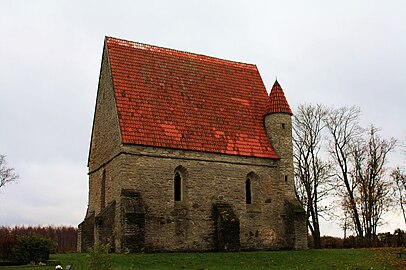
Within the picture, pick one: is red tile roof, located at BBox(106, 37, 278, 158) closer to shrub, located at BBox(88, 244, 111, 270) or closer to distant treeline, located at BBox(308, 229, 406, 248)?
distant treeline, located at BBox(308, 229, 406, 248)

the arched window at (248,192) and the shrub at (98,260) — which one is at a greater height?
the arched window at (248,192)

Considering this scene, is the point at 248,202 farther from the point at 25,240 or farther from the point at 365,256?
the point at 25,240

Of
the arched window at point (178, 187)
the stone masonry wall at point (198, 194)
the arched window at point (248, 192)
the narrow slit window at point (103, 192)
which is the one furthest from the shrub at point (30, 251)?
the arched window at point (248, 192)

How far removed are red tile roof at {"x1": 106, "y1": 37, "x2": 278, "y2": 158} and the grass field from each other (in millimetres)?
6714

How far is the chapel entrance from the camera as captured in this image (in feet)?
93.2

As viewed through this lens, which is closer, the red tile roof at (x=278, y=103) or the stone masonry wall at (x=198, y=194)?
the stone masonry wall at (x=198, y=194)

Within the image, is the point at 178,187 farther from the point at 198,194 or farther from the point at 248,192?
the point at 248,192

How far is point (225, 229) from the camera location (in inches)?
1126

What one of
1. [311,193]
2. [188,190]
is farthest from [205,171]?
[311,193]

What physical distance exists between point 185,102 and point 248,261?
452 inches

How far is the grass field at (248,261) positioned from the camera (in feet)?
73.1

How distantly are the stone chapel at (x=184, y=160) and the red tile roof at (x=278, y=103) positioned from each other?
6 centimetres

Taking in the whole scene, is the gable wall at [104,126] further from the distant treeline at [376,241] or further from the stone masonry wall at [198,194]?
the distant treeline at [376,241]

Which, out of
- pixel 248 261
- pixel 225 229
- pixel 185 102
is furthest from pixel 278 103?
pixel 248 261
